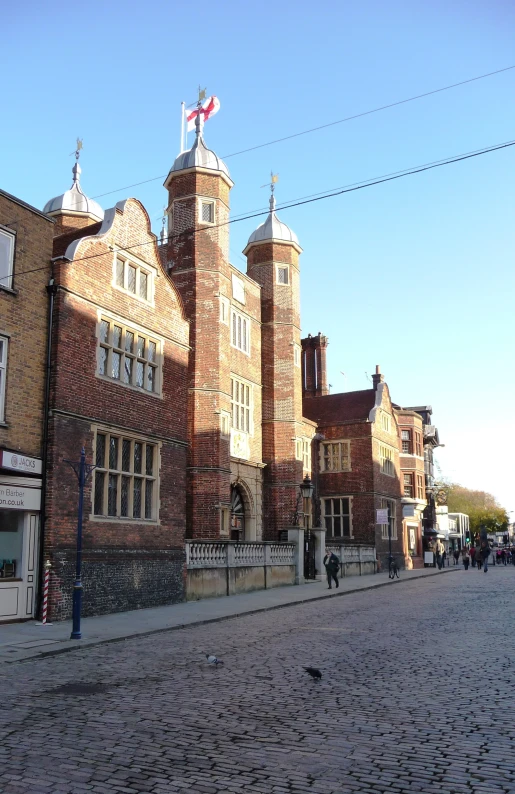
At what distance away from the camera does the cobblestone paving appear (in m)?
5.81

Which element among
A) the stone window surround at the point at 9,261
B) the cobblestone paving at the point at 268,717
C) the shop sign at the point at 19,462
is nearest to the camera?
the cobblestone paving at the point at 268,717

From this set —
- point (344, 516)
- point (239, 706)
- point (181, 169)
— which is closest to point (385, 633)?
point (239, 706)

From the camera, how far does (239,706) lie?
8.34 meters

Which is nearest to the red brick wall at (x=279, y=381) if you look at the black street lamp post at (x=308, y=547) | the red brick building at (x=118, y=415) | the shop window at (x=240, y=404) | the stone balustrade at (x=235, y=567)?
the black street lamp post at (x=308, y=547)

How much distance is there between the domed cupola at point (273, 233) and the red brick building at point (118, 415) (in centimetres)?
1429

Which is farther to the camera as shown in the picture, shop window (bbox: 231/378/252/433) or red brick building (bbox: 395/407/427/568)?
red brick building (bbox: 395/407/427/568)

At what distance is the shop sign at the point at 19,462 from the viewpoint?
16.0 meters

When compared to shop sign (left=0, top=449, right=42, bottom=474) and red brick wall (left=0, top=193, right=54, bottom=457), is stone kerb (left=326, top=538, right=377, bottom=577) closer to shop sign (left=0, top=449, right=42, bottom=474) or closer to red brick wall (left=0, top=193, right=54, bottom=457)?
shop sign (left=0, top=449, right=42, bottom=474)

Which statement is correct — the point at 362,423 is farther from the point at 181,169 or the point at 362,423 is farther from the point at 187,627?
the point at 187,627

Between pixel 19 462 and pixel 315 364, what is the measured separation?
36182 mm

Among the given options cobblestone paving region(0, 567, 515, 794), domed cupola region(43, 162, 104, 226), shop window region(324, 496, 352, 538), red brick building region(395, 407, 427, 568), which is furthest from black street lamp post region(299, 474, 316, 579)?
red brick building region(395, 407, 427, 568)

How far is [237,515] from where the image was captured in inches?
1313

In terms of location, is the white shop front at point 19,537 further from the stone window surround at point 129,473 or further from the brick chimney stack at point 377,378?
the brick chimney stack at point 377,378

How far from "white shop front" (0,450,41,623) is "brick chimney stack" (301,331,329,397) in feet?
114
